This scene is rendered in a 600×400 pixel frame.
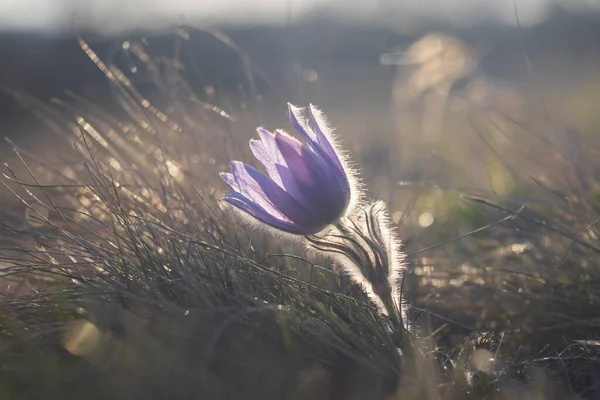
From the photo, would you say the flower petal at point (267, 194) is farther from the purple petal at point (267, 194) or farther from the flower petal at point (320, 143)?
the flower petal at point (320, 143)

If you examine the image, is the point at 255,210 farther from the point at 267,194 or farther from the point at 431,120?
the point at 431,120

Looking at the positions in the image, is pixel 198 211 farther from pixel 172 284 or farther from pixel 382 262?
pixel 382 262

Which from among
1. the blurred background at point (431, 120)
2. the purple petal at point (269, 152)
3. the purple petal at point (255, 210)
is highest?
the purple petal at point (269, 152)

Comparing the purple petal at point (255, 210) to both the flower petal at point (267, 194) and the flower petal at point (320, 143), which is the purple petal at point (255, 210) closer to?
the flower petal at point (267, 194)

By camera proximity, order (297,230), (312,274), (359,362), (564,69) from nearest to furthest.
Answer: (359,362) < (297,230) < (312,274) < (564,69)

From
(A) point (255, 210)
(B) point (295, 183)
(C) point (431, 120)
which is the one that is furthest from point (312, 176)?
(C) point (431, 120)

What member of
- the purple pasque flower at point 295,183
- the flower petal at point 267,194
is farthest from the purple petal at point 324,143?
the flower petal at point 267,194

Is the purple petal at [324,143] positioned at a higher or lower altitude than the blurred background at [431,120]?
higher

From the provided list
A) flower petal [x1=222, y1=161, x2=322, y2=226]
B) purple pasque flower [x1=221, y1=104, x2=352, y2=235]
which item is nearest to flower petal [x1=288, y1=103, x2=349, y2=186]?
purple pasque flower [x1=221, y1=104, x2=352, y2=235]

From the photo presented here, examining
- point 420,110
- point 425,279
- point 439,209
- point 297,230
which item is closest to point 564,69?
point 420,110
